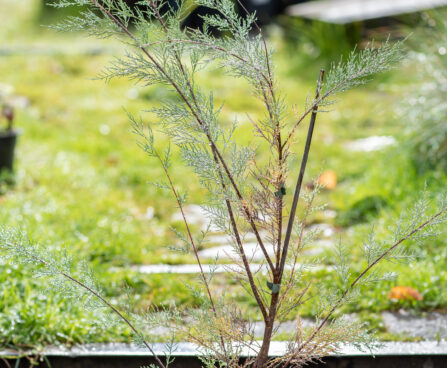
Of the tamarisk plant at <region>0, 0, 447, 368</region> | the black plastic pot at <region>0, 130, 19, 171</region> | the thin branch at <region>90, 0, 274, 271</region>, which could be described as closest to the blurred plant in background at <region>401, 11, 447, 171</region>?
the tamarisk plant at <region>0, 0, 447, 368</region>

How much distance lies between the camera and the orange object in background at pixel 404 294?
9.37 feet

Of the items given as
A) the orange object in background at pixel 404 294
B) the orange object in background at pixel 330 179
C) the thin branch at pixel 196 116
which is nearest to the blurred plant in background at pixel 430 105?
the orange object in background at pixel 330 179

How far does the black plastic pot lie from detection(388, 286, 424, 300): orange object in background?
10.0 ft

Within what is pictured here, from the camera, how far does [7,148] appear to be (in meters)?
4.50

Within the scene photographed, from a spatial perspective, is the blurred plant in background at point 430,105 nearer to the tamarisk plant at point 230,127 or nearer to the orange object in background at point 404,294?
the orange object in background at point 404,294

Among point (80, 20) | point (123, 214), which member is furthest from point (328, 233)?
point (80, 20)

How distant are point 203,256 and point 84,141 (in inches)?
96.2

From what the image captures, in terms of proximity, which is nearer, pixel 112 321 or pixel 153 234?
pixel 112 321

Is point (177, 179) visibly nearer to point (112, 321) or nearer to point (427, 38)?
point (427, 38)

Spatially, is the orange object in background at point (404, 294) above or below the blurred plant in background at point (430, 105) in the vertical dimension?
below

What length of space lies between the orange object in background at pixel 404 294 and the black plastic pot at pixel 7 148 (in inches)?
120

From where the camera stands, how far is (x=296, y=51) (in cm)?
876

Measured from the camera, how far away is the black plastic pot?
14.6ft

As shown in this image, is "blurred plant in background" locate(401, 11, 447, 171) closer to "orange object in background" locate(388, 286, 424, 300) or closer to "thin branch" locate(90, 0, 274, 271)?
"orange object in background" locate(388, 286, 424, 300)
